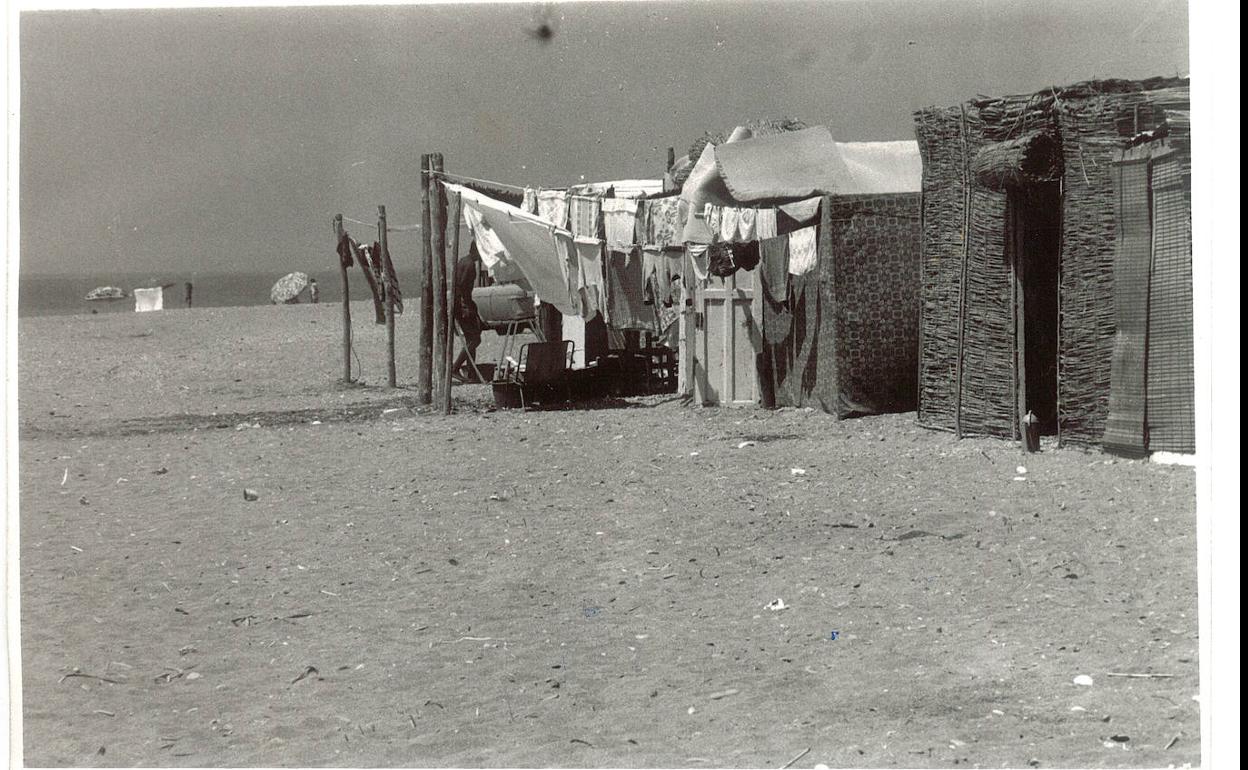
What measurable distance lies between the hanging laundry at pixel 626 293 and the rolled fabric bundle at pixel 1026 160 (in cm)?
541

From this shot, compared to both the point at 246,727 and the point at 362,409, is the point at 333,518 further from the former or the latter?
the point at 362,409

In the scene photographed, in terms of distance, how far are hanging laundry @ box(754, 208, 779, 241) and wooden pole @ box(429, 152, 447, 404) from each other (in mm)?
3214

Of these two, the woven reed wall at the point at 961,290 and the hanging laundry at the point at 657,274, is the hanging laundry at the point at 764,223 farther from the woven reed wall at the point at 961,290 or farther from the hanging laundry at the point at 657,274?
the woven reed wall at the point at 961,290

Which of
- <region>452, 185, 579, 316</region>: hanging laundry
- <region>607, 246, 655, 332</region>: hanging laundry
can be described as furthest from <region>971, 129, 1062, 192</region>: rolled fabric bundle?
<region>452, 185, 579, 316</region>: hanging laundry

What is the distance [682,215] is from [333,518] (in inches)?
253

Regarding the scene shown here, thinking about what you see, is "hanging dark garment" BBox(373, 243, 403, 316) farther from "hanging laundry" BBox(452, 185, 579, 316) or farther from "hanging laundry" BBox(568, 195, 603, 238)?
"hanging laundry" BBox(568, 195, 603, 238)

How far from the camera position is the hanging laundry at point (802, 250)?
11.7 m

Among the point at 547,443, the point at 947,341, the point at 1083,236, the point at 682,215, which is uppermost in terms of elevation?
the point at 682,215

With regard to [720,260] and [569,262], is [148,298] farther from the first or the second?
[720,260]

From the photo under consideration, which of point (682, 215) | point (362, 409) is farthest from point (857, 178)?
point (362, 409)

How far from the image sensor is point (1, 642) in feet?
16.5

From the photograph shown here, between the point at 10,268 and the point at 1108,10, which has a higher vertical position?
the point at 1108,10

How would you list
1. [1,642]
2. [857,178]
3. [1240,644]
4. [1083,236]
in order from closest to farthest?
[1240,644] → [1,642] → [1083,236] → [857,178]

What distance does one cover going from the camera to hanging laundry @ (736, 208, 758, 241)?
42.1ft
